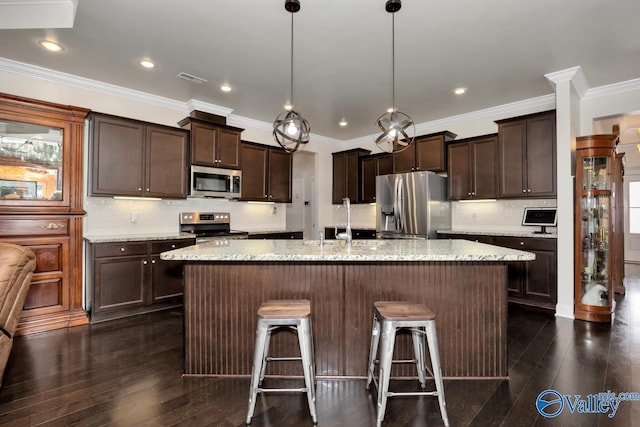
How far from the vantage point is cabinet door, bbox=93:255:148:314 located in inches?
135

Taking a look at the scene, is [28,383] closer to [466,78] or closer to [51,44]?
[51,44]

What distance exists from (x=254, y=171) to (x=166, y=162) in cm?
135

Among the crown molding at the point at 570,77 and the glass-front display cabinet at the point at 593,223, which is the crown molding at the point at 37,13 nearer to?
the crown molding at the point at 570,77

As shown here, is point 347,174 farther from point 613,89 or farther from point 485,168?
point 613,89

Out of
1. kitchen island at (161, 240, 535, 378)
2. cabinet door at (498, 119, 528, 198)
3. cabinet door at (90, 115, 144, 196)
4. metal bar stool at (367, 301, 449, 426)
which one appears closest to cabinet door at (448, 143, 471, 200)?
cabinet door at (498, 119, 528, 198)

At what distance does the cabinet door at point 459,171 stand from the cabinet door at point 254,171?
9.58 feet

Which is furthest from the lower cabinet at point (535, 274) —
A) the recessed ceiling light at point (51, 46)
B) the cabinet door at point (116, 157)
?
the recessed ceiling light at point (51, 46)

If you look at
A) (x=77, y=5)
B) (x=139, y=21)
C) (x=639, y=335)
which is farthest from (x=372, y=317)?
(x=77, y=5)

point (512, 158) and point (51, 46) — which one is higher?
point (51, 46)

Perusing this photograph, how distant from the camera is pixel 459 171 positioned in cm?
496

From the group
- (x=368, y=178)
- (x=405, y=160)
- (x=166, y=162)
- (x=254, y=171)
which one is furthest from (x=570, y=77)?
(x=166, y=162)

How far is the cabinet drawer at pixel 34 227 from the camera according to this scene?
3.09 m

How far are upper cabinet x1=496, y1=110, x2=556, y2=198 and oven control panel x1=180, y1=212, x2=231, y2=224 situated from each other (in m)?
3.99

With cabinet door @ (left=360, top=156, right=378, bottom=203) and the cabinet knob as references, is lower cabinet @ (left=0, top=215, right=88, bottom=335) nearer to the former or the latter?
the cabinet knob
